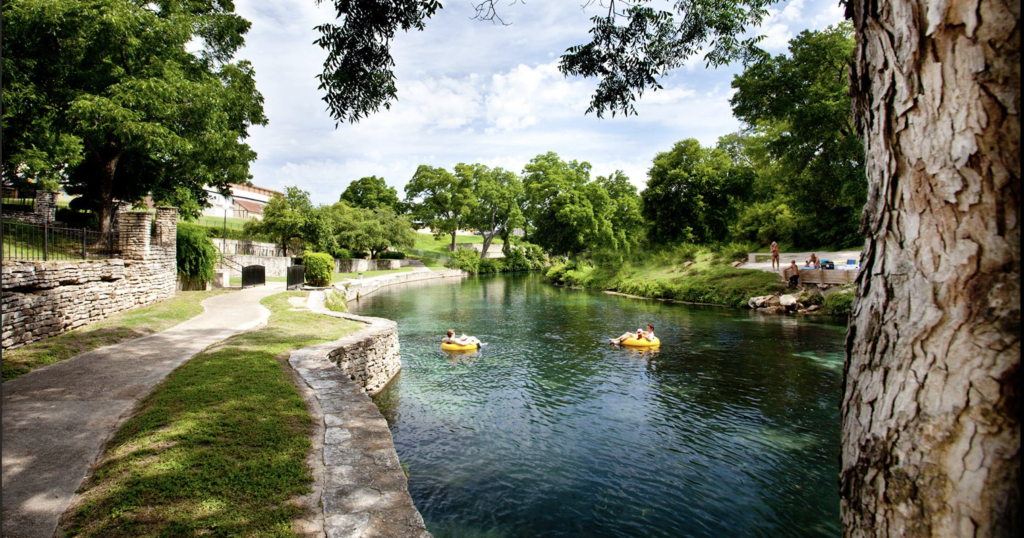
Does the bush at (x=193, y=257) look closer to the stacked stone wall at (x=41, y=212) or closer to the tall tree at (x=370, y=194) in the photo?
the stacked stone wall at (x=41, y=212)

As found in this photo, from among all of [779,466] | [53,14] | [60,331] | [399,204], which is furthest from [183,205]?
[399,204]

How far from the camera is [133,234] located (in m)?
14.1

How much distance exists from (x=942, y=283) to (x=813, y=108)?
833 inches

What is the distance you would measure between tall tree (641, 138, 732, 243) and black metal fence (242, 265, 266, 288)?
22.3m

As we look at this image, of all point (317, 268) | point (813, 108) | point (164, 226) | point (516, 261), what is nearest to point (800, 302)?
point (813, 108)

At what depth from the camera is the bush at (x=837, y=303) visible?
65.9 ft

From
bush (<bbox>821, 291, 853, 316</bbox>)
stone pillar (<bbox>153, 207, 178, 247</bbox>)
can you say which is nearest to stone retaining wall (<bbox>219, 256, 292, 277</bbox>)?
stone pillar (<bbox>153, 207, 178, 247</bbox>)

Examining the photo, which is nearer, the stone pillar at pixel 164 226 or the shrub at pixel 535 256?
the stone pillar at pixel 164 226

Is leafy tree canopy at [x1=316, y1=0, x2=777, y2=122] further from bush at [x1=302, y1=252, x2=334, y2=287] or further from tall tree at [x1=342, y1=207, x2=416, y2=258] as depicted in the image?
tall tree at [x1=342, y1=207, x2=416, y2=258]

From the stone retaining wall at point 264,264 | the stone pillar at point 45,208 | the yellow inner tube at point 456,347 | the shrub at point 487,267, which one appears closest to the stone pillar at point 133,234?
the yellow inner tube at point 456,347

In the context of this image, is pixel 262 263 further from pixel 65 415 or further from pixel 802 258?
pixel 802 258

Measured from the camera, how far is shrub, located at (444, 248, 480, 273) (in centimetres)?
5838

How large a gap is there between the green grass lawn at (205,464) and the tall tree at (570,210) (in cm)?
3794

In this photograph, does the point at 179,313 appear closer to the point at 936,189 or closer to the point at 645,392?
the point at 645,392
